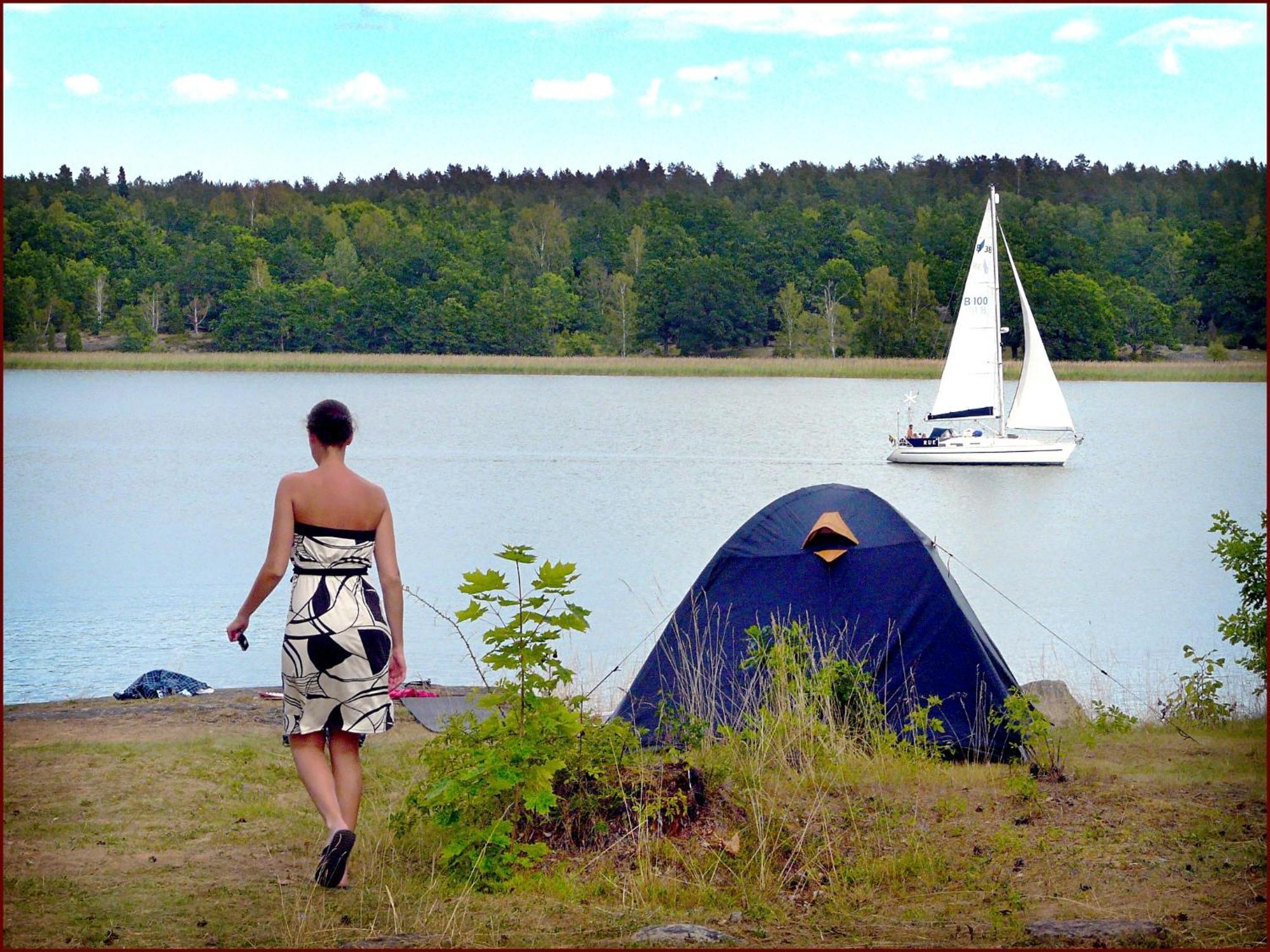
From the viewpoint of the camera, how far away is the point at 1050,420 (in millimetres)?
33812

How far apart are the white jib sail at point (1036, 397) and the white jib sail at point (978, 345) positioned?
870mm

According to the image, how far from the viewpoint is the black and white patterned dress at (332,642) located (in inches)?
193

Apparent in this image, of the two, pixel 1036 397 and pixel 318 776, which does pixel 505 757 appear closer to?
pixel 318 776

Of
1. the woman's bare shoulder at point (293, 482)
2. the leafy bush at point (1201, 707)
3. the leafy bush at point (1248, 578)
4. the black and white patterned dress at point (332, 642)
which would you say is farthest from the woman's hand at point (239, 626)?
the leafy bush at point (1201, 707)

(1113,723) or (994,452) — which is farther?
(994,452)

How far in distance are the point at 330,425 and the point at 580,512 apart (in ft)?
71.2

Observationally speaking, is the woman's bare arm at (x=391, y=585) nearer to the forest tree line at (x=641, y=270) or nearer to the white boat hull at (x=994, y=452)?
the white boat hull at (x=994, y=452)

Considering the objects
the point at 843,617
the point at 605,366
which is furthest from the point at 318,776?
the point at 605,366

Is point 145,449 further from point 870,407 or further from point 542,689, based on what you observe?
point 542,689

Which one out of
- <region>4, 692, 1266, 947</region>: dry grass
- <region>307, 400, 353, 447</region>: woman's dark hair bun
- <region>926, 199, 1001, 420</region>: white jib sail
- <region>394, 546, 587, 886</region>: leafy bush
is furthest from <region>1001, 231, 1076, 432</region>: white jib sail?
<region>307, 400, 353, 447</region>: woman's dark hair bun

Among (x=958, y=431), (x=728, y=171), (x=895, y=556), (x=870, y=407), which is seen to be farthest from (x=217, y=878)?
(x=728, y=171)

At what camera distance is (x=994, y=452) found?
33188mm

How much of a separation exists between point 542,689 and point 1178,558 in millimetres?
19310

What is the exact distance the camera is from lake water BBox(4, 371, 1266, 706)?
14.0 metres
